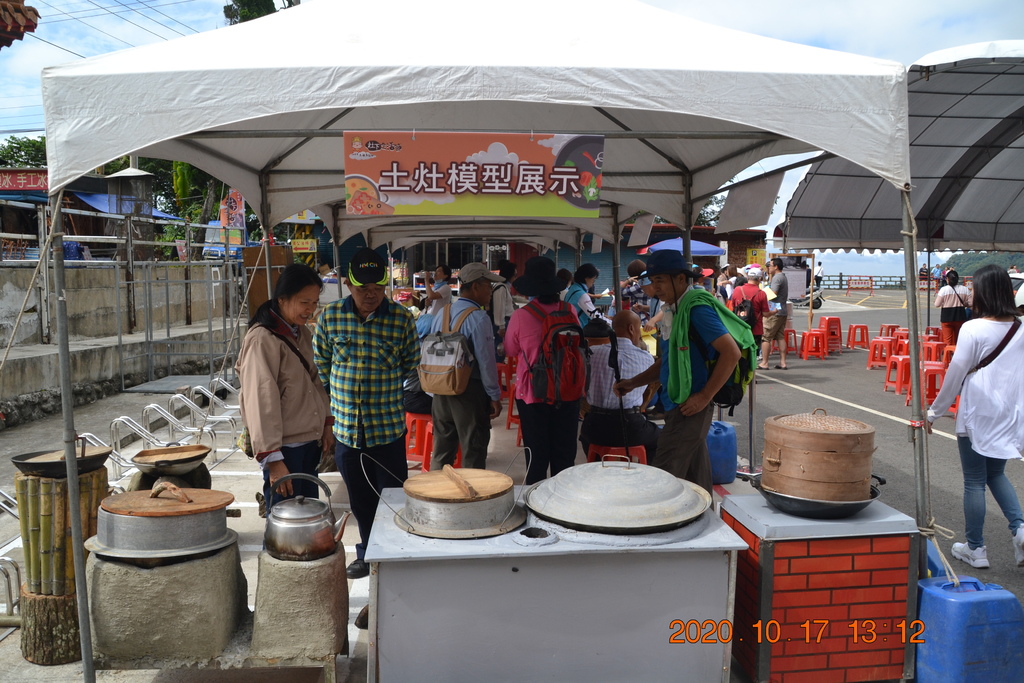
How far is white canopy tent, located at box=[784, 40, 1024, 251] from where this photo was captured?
767 cm

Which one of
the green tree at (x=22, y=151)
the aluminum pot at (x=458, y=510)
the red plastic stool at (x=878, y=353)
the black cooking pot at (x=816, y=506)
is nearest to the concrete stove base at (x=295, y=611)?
the aluminum pot at (x=458, y=510)

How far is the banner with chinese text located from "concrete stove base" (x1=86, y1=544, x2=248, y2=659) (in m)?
1.74

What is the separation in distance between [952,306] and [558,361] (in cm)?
895

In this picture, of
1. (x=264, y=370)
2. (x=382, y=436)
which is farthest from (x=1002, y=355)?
(x=264, y=370)

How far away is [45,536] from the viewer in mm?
3258

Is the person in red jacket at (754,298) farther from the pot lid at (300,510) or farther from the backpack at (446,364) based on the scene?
the pot lid at (300,510)

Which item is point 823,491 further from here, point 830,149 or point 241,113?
point 241,113

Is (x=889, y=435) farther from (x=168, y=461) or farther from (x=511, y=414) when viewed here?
(x=168, y=461)

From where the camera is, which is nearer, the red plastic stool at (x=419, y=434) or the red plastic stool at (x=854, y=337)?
the red plastic stool at (x=419, y=434)

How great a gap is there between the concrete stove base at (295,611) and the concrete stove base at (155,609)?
20cm

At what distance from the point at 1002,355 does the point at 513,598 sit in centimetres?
352

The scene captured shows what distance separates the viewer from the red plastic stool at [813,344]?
15.1 m

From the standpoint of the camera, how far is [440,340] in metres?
5.10

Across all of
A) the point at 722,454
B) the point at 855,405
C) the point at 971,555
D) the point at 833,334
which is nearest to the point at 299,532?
the point at 722,454
